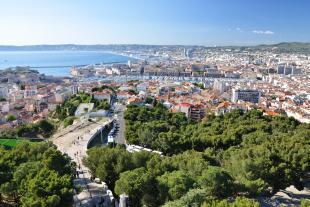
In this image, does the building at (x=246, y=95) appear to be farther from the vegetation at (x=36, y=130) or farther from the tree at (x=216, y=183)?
the tree at (x=216, y=183)

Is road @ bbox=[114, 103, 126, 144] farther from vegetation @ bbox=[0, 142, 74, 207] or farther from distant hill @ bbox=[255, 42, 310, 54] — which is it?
distant hill @ bbox=[255, 42, 310, 54]

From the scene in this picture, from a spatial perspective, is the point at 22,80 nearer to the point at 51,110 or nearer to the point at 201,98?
the point at 51,110

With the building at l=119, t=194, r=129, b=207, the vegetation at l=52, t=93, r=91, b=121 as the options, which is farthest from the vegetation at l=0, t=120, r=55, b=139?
the building at l=119, t=194, r=129, b=207

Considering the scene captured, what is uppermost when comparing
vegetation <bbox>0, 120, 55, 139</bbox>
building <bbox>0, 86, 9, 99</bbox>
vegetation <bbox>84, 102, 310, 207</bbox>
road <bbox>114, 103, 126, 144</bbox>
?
vegetation <bbox>84, 102, 310, 207</bbox>

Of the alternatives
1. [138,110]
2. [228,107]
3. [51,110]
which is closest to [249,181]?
[138,110]

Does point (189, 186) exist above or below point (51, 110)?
above
